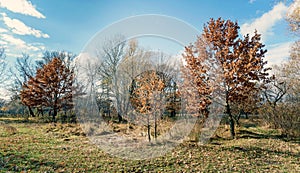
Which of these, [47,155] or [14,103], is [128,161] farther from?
[14,103]

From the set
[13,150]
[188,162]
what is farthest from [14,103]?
[188,162]

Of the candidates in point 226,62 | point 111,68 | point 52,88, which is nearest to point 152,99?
point 226,62

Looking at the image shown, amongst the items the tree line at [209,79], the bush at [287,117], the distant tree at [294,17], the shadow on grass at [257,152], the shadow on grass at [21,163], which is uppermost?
the distant tree at [294,17]

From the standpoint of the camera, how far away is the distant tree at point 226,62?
32.2ft

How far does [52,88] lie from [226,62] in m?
16.4

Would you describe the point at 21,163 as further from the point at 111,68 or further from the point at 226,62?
the point at 111,68

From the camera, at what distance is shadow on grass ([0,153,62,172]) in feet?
16.2

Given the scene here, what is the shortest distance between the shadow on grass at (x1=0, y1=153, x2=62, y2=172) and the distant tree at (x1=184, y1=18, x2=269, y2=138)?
27.1 ft

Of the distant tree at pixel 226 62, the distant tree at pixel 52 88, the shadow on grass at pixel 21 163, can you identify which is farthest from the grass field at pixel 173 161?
the distant tree at pixel 52 88

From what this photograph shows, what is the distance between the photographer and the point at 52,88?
18672 millimetres

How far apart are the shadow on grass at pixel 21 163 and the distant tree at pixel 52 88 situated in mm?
13606

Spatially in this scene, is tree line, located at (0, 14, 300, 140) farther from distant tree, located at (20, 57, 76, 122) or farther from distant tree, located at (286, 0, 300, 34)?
distant tree, located at (20, 57, 76, 122)

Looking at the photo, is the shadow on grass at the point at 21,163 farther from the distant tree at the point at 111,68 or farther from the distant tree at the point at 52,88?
the distant tree at the point at 52,88

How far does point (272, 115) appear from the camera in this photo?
10.8m
